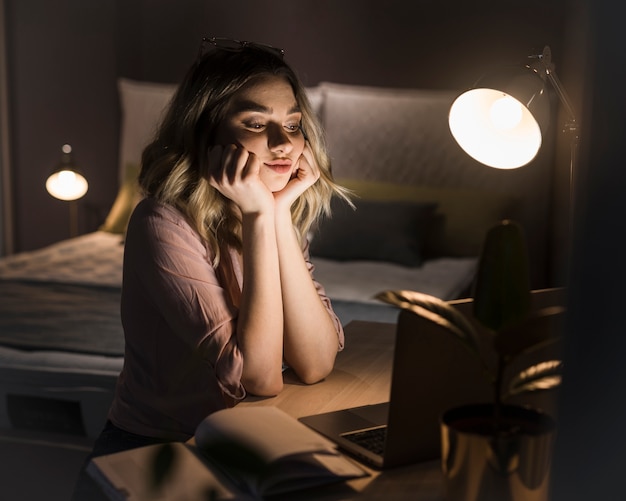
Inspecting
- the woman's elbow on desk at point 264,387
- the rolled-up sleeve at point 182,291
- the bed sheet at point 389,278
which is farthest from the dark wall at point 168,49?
the woman's elbow on desk at point 264,387

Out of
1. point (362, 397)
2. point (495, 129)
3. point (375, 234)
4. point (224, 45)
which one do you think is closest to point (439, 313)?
point (362, 397)

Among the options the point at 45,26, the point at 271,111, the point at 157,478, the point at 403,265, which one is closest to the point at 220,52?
the point at 271,111

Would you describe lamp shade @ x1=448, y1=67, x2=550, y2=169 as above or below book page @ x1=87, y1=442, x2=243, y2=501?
above

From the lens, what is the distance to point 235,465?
3.33 ft

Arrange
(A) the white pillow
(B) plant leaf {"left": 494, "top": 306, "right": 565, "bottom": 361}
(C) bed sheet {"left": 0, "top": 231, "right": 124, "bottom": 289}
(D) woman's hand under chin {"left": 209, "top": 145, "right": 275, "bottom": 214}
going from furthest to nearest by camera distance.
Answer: (A) the white pillow < (C) bed sheet {"left": 0, "top": 231, "right": 124, "bottom": 289} < (D) woman's hand under chin {"left": 209, "top": 145, "right": 275, "bottom": 214} < (B) plant leaf {"left": 494, "top": 306, "right": 565, "bottom": 361}

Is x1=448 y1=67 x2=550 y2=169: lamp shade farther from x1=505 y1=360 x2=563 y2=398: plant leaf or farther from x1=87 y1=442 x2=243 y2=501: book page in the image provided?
x1=87 y1=442 x2=243 y2=501: book page

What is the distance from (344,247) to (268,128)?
78.1 inches

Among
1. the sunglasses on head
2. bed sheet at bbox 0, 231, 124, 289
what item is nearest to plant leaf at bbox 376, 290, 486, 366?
the sunglasses on head

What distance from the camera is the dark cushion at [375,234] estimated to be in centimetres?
349

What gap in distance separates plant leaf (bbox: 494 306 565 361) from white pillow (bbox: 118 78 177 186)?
11.4ft

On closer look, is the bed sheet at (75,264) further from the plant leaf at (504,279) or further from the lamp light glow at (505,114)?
the plant leaf at (504,279)

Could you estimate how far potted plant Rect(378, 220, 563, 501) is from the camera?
2.81ft

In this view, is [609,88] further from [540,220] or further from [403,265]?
[540,220]

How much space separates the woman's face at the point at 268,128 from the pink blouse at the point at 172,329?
173 mm
